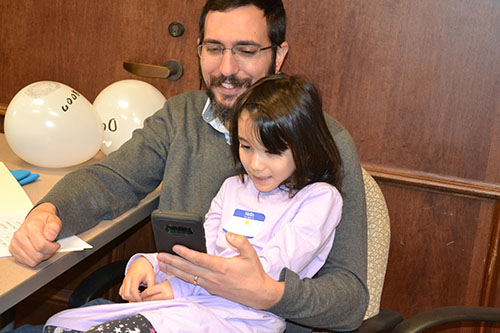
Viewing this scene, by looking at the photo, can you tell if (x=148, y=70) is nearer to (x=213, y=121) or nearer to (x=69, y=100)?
(x=69, y=100)

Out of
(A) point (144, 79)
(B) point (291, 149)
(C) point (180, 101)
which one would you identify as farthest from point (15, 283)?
Answer: (A) point (144, 79)

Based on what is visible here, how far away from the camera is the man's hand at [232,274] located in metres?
1.22

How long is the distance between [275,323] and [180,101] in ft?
2.64

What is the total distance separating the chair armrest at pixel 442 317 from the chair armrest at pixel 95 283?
77 cm

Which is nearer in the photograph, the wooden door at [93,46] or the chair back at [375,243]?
the chair back at [375,243]

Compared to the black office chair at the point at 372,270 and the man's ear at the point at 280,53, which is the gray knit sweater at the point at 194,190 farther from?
the man's ear at the point at 280,53

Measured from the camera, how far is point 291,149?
1.45 metres

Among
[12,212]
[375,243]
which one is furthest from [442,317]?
[12,212]

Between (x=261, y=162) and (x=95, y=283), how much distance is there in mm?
583

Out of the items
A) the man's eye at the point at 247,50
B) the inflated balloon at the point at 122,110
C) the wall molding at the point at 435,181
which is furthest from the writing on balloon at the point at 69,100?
the wall molding at the point at 435,181

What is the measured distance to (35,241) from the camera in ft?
4.09

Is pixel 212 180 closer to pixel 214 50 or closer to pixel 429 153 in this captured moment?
pixel 214 50

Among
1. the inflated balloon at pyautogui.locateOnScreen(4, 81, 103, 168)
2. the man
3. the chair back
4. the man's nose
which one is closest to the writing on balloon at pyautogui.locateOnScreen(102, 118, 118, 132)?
the inflated balloon at pyautogui.locateOnScreen(4, 81, 103, 168)

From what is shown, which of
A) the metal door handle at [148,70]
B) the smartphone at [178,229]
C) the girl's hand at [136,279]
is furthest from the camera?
the metal door handle at [148,70]
